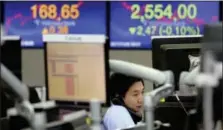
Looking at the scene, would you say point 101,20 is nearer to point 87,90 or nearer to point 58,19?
point 58,19

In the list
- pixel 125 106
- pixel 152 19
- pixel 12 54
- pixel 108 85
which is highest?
pixel 152 19

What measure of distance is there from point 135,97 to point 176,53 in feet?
3.52

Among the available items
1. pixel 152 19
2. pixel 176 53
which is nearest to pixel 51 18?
pixel 152 19

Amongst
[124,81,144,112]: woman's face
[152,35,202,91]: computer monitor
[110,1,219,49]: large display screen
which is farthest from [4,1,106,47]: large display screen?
[152,35,202,91]: computer monitor

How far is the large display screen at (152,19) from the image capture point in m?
4.98

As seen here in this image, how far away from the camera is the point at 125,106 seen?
3547 millimetres

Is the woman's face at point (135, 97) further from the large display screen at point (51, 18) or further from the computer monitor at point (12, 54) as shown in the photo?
the large display screen at point (51, 18)

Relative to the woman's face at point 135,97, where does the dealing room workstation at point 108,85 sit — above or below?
above

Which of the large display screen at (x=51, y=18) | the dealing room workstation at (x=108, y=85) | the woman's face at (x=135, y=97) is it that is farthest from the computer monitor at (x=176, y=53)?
the large display screen at (x=51, y=18)

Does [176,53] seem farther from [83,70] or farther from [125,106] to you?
[125,106]

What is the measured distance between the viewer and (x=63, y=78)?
2.08m

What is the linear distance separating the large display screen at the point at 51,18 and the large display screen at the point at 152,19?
0.18 meters

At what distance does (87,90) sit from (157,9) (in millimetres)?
3144

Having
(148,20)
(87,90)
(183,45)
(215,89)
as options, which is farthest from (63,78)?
(148,20)
